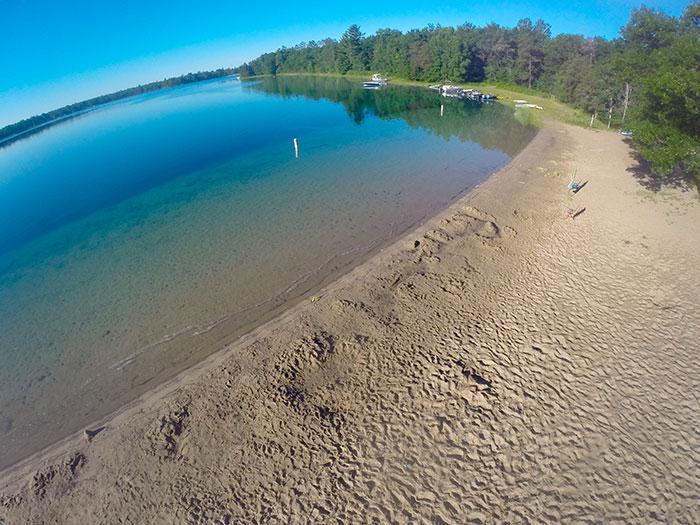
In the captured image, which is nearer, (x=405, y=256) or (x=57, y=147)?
(x=405, y=256)

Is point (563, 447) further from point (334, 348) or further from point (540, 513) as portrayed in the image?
point (334, 348)

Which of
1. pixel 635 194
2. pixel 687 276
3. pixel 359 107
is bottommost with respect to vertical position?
pixel 687 276

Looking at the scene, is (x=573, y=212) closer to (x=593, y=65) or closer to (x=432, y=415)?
(x=432, y=415)

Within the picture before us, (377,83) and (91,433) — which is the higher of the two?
(377,83)

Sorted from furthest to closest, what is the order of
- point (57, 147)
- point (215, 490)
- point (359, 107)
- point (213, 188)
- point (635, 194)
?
point (359, 107) < point (57, 147) < point (213, 188) < point (635, 194) < point (215, 490)

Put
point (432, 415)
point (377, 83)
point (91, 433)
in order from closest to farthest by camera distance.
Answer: point (432, 415) → point (91, 433) → point (377, 83)

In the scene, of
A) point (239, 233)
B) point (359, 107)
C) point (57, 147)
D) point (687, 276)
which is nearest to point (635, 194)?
point (687, 276)

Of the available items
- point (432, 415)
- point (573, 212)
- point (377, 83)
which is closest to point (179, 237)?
point (432, 415)

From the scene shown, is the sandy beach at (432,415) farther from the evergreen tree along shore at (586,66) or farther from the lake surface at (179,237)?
the evergreen tree along shore at (586,66)
